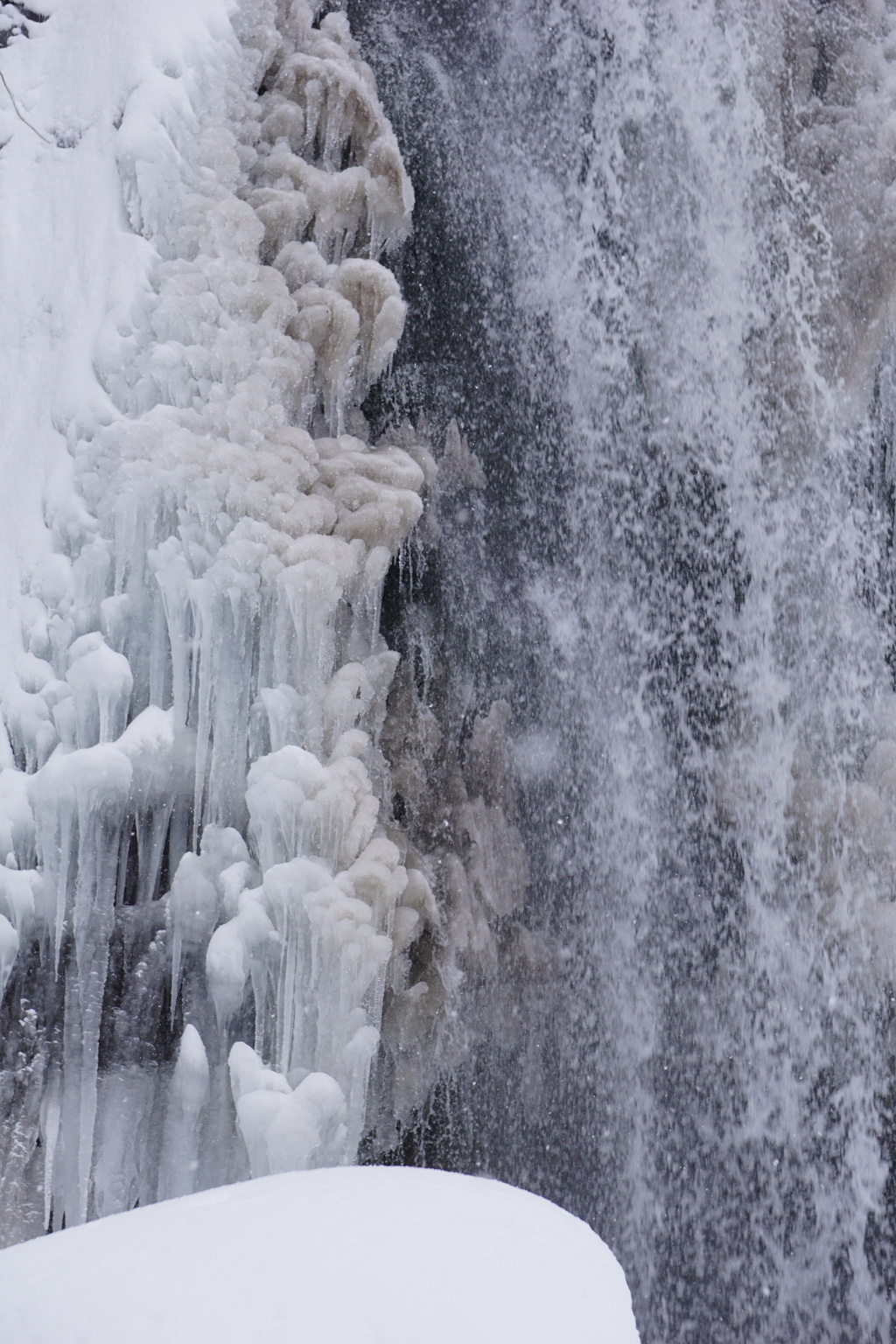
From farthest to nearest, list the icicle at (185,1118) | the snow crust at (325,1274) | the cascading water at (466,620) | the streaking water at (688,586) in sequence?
1. the streaking water at (688,586)
2. the cascading water at (466,620)
3. the icicle at (185,1118)
4. the snow crust at (325,1274)

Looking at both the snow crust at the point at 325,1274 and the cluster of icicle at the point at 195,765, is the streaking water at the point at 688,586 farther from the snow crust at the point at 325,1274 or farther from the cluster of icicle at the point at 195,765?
the snow crust at the point at 325,1274

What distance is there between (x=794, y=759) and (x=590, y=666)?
958 mm

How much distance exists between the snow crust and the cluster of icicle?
103 cm

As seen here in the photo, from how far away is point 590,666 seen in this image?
178 inches

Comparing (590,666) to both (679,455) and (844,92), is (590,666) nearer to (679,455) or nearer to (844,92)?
(679,455)

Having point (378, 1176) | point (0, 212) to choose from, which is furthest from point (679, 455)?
point (378, 1176)

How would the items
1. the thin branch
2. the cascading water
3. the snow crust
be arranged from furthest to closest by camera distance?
the thin branch → the cascading water → the snow crust

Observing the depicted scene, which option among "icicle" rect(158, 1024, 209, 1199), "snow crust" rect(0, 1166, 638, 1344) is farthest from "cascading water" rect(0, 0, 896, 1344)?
"snow crust" rect(0, 1166, 638, 1344)

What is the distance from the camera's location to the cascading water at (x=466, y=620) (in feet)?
9.21

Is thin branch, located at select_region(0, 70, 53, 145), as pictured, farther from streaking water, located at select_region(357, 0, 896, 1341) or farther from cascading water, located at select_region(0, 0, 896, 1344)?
streaking water, located at select_region(357, 0, 896, 1341)

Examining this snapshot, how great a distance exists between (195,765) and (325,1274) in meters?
1.63

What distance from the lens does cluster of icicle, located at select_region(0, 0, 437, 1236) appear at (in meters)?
2.69

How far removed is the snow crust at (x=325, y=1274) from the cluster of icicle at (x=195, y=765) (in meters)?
1.03

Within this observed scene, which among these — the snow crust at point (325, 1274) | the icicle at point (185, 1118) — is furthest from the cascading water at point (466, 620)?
the snow crust at point (325, 1274)
